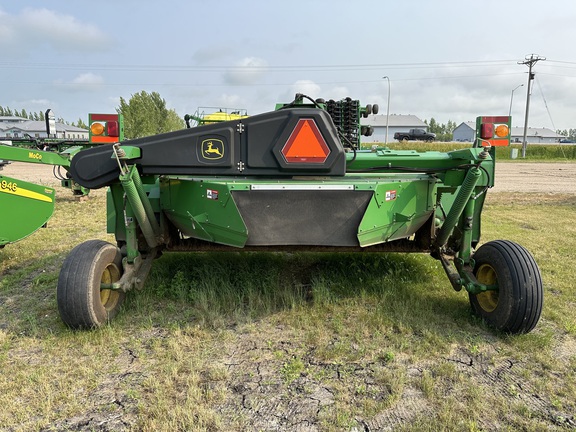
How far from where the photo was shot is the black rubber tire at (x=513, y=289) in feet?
9.46

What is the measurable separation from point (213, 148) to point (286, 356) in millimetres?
1406

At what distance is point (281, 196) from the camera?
9.42ft

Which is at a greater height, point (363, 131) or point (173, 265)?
point (363, 131)

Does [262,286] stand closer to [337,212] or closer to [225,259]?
[225,259]

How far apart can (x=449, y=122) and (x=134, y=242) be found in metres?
112

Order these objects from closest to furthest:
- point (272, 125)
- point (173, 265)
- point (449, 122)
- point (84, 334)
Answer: point (272, 125)
point (84, 334)
point (173, 265)
point (449, 122)

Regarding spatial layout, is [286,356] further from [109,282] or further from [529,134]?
[529,134]

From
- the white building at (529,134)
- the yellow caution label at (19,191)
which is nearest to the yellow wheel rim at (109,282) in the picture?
the yellow caution label at (19,191)

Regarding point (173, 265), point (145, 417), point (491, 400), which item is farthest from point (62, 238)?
point (491, 400)

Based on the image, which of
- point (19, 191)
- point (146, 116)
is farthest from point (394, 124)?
point (19, 191)

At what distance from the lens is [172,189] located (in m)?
3.21

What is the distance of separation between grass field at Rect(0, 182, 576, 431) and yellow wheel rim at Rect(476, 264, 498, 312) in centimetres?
14

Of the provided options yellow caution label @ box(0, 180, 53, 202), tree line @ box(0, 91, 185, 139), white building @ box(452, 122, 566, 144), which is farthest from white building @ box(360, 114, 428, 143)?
yellow caution label @ box(0, 180, 53, 202)

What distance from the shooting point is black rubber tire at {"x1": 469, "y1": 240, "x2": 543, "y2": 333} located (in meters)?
2.88
